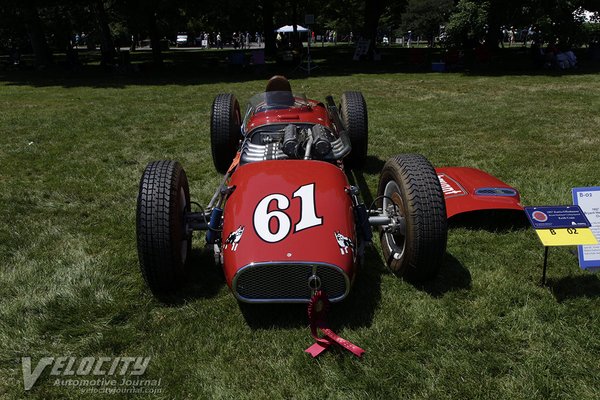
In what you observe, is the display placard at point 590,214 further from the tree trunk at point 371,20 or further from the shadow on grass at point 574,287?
the tree trunk at point 371,20

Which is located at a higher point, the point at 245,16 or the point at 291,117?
the point at 245,16

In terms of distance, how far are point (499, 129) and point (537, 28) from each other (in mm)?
10121

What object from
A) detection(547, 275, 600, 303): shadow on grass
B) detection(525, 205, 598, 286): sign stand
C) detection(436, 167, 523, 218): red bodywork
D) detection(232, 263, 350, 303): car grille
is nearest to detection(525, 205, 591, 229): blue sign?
detection(525, 205, 598, 286): sign stand

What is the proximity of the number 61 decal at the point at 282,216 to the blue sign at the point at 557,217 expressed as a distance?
1.59 meters

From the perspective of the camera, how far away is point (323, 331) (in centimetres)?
309

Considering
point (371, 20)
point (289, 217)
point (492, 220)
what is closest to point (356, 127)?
point (492, 220)

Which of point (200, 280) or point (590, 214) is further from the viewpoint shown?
point (200, 280)

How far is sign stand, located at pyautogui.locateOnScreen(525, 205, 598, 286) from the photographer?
3.34 meters

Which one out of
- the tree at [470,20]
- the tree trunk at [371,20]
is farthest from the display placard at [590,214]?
the tree trunk at [371,20]

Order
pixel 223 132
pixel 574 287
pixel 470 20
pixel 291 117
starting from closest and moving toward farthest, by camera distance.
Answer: pixel 574 287
pixel 291 117
pixel 223 132
pixel 470 20

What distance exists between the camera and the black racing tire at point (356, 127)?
20.5 ft

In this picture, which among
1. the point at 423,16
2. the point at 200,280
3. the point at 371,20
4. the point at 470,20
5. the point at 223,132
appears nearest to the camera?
the point at 200,280

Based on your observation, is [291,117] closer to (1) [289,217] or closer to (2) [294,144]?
(2) [294,144]

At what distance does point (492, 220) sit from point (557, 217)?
4.56ft
